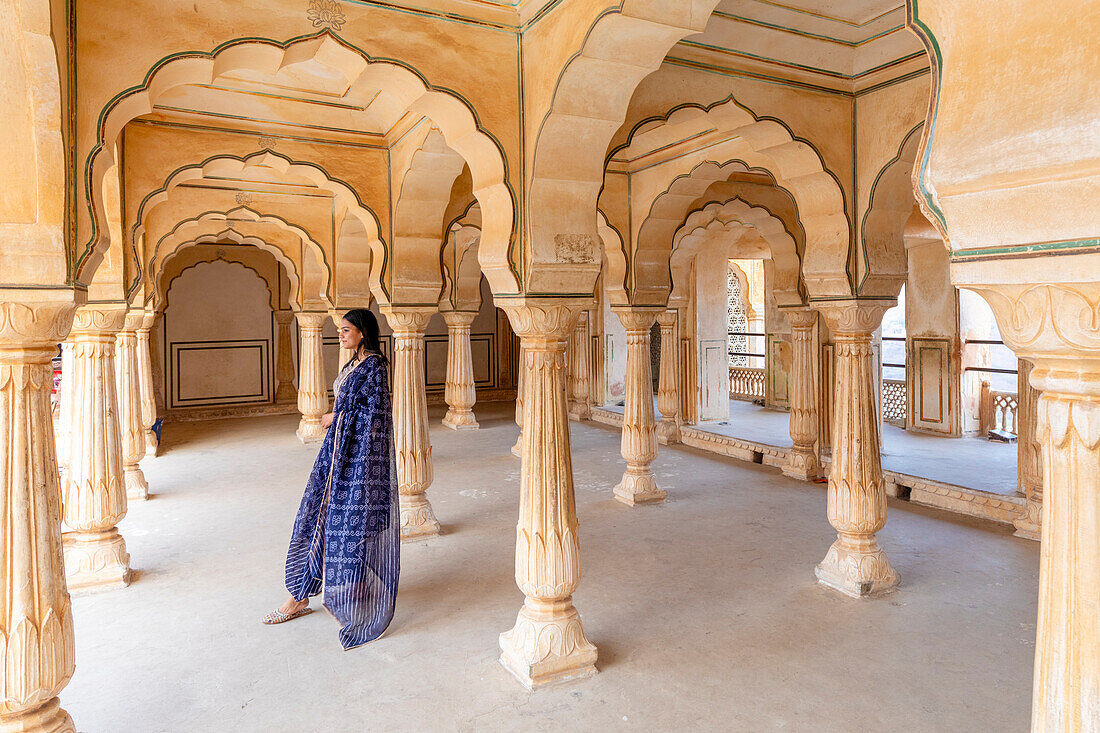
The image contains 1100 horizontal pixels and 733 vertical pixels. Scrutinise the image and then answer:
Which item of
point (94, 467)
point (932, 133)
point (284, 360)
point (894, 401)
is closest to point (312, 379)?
point (284, 360)

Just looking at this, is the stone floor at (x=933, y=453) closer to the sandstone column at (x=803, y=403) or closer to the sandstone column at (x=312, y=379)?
the sandstone column at (x=803, y=403)

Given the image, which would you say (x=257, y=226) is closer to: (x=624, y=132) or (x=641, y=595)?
(x=624, y=132)

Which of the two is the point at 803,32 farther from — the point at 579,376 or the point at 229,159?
the point at 579,376

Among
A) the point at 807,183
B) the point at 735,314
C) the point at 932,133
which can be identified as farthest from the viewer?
the point at 735,314

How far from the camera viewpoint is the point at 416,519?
5.85 metres

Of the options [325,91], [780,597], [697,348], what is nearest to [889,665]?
[780,597]

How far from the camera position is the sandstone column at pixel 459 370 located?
1217cm

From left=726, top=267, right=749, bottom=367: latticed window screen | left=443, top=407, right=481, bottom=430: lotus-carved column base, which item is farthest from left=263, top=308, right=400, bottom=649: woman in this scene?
left=726, top=267, right=749, bottom=367: latticed window screen

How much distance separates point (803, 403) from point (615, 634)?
5024 mm

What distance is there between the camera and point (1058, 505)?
4.58ft

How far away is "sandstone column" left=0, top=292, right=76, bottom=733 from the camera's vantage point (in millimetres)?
2498

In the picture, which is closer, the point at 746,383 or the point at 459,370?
the point at 459,370

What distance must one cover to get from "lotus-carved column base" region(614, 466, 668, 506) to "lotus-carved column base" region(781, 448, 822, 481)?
6.21ft

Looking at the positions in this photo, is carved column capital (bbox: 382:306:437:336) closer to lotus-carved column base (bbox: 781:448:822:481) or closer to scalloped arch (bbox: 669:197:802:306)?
scalloped arch (bbox: 669:197:802:306)
